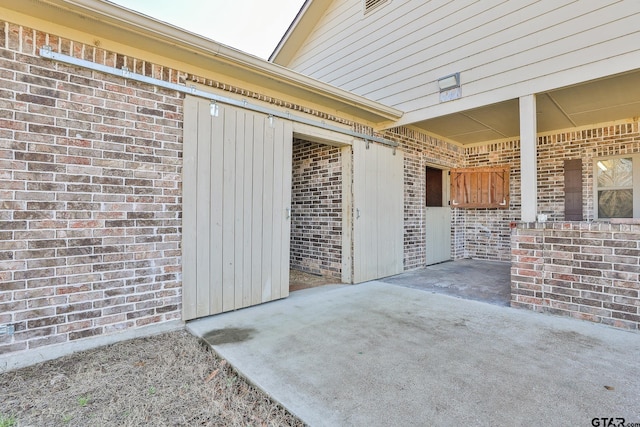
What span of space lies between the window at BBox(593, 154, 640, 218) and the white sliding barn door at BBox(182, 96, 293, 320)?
533 centimetres

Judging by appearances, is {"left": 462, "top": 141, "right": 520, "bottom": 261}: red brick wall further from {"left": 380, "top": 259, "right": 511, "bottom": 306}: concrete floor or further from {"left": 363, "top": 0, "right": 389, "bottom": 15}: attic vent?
{"left": 363, "top": 0, "right": 389, "bottom": 15}: attic vent

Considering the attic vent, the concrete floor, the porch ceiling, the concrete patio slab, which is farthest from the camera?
the attic vent

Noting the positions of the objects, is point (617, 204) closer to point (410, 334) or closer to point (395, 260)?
point (395, 260)

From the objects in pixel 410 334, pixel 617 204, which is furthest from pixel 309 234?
pixel 617 204

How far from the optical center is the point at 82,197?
2.55 m

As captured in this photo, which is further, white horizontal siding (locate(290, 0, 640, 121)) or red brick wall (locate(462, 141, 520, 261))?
red brick wall (locate(462, 141, 520, 261))

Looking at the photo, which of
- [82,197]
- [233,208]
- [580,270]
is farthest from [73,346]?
[580,270]

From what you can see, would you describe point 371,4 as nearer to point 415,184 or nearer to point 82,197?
point 415,184

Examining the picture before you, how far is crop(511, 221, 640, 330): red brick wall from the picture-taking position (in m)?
2.91

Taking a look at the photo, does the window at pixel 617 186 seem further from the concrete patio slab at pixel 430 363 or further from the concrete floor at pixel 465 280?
the concrete patio slab at pixel 430 363

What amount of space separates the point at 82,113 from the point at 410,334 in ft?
10.9

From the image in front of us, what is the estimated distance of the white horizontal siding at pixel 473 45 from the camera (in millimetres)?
3135

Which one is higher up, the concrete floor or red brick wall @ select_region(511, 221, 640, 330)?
red brick wall @ select_region(511, 221, 640, 330)

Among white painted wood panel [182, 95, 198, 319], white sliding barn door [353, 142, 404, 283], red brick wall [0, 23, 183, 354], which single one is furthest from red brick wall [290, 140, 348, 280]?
red brick wall [0, 23, 183, 354]
